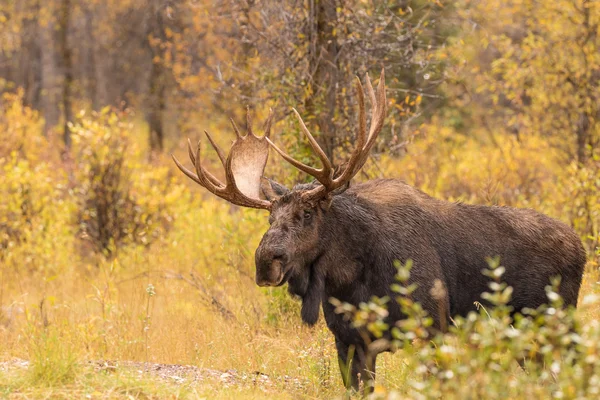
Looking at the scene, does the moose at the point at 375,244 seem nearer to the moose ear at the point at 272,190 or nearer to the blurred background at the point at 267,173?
the moose ear at the point at 272,190

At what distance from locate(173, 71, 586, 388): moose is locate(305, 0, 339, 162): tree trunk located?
2075 mm

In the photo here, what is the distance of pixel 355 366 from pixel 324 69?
348cm

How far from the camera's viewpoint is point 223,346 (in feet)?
22.9

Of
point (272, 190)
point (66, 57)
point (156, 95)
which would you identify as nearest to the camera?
point (272, 190)

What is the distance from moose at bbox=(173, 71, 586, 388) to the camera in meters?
5.49

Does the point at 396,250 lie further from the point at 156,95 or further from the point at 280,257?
the point at 156,95

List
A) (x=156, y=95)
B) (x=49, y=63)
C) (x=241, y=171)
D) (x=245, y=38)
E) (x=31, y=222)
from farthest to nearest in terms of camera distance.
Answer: (x=156, y=95) → (x=49, y=63) → (x=31, y=222) → (x=245, y=38) → (x=241, y=171)

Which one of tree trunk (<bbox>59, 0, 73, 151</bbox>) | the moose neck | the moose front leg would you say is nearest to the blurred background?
the moose front leg

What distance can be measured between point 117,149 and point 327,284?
20.0 feet

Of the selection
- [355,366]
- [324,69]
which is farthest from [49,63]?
[355,366]

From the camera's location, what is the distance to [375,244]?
566cm

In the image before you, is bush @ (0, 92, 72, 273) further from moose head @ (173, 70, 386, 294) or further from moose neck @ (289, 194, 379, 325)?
moose neck @ (289, 194, 379, 325)

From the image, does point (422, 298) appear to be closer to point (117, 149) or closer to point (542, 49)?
point (117, 149)

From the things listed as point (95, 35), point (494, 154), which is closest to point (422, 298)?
point (494, 154)
